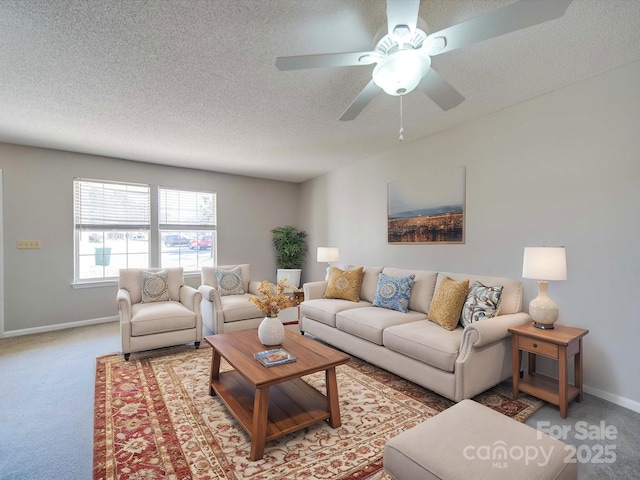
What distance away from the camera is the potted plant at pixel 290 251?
19.4 ft

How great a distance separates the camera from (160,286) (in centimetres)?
376

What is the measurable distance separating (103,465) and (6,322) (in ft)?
12.0

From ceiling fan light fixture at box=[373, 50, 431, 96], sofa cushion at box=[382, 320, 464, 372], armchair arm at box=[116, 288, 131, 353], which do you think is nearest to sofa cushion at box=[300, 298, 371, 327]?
sofa cushion at box=[382, 320, 464, 372]

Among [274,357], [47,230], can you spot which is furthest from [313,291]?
[47,230]

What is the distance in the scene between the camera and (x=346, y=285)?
152 inches

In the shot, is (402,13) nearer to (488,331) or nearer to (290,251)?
(488,331)

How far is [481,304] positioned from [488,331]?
37cm

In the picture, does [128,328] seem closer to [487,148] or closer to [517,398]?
[517,398]

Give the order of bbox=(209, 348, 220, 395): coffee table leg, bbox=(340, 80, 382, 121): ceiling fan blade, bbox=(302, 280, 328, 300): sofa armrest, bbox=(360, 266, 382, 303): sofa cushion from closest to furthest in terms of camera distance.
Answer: bbox=(340, 80, 382, 121): ceiling fan blade
bbox=(209, 348, 220, 395): coffee table leg
bbox=(360, 266, 382, 303): sofa cushion
bbox=(302, 280, 328, 300): sofa armrest

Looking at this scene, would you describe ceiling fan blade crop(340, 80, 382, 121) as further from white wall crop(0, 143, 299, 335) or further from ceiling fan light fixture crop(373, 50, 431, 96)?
white wall crop(0, 143, 299, 335)

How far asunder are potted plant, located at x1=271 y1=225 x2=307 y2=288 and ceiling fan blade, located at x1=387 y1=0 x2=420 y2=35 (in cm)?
471

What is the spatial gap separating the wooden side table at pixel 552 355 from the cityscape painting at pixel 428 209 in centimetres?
126

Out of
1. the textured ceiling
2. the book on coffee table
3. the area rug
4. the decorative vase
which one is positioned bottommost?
the area rug

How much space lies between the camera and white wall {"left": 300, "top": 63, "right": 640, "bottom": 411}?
2268 millimetres
